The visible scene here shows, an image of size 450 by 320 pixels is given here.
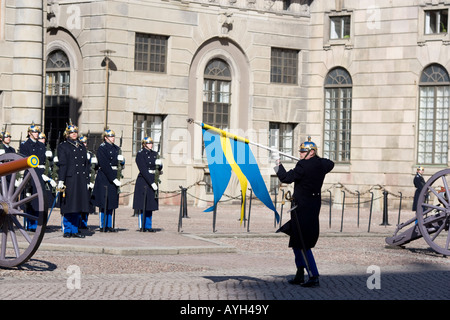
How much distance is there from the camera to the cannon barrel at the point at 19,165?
40.5 ft

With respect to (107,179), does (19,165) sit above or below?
above

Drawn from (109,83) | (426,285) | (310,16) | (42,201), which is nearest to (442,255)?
(426,285)

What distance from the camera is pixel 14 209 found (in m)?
13.8

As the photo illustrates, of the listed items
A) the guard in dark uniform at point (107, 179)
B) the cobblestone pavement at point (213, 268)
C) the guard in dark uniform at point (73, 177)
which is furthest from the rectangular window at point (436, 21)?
the guard in dark uniform at point (73, 177)

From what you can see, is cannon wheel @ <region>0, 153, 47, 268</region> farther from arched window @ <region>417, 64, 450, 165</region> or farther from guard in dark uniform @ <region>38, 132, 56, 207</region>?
arched window @ <region>417, 64, 450, 165</region>

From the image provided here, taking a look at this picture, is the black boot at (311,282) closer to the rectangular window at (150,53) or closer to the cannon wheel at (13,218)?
the cannon wheel at (13,218)

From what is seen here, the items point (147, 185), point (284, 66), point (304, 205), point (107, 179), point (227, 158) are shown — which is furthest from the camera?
point (284, 66)

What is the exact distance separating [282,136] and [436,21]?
22.1 ft

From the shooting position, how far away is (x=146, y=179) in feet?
71.6

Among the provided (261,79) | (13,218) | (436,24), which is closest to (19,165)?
(13,218)

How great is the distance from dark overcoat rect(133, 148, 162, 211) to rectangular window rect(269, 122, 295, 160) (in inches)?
567

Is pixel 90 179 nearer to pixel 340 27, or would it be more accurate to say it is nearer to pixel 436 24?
pixel 436 24

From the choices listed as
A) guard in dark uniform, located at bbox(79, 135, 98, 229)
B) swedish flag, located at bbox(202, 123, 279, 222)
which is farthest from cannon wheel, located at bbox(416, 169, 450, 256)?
guard in dark uniform, located at bbox(79, 135, 98, 229)

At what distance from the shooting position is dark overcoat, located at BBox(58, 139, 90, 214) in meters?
19.3
